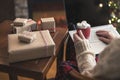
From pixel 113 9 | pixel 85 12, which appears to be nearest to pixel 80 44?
pixel 85 12

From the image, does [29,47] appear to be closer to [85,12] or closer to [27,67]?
[27,67]

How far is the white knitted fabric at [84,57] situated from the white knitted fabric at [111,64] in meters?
0.30

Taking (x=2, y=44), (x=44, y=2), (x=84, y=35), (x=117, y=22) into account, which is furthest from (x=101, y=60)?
(x=44, y=2)

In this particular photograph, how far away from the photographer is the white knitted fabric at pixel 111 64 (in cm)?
75

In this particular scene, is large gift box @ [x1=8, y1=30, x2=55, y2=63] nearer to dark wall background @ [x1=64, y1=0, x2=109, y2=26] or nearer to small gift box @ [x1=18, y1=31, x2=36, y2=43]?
small gift box @ [x1=18, y1=31, x2=36, y2=43]

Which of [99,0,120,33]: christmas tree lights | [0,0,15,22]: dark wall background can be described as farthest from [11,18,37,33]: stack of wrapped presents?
[0,0,15,22]: dark wall background

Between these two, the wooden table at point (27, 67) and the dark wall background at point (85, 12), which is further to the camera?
the dark wall background at point (85, 12)

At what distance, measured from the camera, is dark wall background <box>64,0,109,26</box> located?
5.48 ft

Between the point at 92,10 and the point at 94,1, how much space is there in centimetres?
7

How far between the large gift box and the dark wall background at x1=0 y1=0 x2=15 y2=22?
135 centimetres

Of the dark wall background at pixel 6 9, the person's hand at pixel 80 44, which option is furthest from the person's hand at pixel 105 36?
the dark wall background at pixel 6 9

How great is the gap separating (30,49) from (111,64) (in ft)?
1.62

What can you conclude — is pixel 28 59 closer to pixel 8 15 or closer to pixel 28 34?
pixel 28 34

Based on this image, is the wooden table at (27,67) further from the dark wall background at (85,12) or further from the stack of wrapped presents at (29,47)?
the dark wall background at (85,12)
